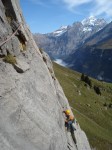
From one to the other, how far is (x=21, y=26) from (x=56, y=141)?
31.5 feet

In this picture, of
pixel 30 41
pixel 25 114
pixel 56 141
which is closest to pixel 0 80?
pixel 25 114

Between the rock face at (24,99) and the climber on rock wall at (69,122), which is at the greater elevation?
the rock face at (24,99)

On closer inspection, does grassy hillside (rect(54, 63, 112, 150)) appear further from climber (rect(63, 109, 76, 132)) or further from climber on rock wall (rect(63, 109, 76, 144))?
climber (rect(63, 109, 76, 132))

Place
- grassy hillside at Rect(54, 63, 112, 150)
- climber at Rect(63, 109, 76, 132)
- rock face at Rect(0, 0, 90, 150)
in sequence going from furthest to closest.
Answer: grassy hillside at Rect(54, 63, 112, 150), climber at Rect(63, 109, 76, 132), rock face at Rect(0, 0, 90, 150)

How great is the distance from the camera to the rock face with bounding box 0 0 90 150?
63.2 ft

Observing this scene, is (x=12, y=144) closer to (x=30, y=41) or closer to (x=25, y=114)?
(x=25, y=114)

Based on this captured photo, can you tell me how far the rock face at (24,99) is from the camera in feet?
63.2

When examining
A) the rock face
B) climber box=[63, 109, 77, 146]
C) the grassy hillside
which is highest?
the rock face

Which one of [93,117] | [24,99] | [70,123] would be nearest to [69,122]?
[70,123]

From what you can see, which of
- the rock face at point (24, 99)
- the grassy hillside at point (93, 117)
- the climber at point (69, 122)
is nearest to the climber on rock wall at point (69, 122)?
the climber at point (69, 122)

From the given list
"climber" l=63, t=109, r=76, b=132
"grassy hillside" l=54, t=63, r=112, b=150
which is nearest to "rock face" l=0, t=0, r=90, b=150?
"climber" l=63, t=109, r=76, b=132

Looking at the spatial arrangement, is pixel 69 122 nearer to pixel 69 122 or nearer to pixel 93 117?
pixel 69 122

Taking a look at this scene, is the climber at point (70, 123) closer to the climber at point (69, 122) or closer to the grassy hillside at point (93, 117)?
the climber at point (69, 122)

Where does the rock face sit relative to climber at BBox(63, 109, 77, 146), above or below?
above
